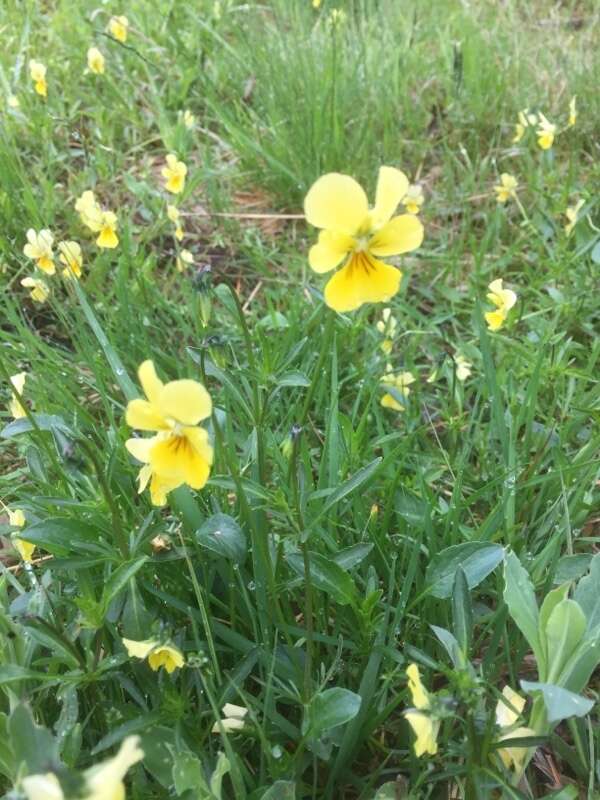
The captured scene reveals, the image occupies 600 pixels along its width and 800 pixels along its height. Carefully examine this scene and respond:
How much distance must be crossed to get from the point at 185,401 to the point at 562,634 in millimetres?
580

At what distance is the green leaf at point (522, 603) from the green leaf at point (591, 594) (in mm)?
78

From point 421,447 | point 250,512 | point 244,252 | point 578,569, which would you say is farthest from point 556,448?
point 244,252

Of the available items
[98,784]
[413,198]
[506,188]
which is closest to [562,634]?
[98,784]

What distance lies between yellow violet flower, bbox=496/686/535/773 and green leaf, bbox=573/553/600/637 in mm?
154

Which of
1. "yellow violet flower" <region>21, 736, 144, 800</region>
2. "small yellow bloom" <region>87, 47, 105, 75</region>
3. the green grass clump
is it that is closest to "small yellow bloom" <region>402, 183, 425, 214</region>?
the green grass clump

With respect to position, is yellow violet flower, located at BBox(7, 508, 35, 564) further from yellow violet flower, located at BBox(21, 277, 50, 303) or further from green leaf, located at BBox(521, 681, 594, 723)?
green leaf, located at BBox(521, 681, 594, 723)

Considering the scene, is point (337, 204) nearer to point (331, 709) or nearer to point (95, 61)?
point (331, 709)

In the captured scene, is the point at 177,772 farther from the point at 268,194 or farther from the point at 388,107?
the point at 388,107

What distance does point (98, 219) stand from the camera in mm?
1907

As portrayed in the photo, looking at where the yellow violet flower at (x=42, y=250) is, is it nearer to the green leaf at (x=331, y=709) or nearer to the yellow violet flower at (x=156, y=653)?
the yellow violet flower at (x=156, y=653)

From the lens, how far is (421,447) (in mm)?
1720

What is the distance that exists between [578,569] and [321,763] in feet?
1.59

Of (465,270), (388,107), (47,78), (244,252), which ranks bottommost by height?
(465,270)

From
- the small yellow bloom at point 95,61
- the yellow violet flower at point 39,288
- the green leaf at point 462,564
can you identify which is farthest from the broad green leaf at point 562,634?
the small yellow bloom at point 95,61
